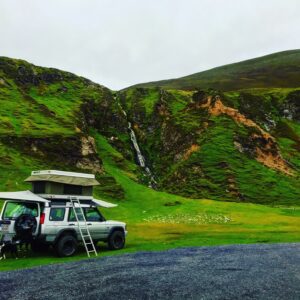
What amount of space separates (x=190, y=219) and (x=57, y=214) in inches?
1257

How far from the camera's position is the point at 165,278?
60.5ft

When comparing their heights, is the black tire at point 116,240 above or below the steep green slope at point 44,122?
below

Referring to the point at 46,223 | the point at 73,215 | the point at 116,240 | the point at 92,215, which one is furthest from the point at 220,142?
the point at 46,223

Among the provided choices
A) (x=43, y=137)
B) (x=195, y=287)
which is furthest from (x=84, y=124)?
(x=195, y=287)

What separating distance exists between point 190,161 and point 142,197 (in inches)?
1233

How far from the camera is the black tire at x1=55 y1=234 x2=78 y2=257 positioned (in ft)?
86.5

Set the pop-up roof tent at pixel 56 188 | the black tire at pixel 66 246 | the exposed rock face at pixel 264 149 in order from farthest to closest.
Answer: the exposed rock face at pixel 264 149 → the pop-up roof tent at pixel 56 188 → the black tire at pixel 66 246

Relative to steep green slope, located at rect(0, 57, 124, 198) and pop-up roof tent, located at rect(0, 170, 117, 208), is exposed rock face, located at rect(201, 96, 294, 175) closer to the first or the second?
steep green slope, located at rect(0, 57, 124, 198)

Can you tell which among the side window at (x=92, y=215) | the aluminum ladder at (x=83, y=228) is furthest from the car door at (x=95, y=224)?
the aluminum ladder at (x=83, y=228)

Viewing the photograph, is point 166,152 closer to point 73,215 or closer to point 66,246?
point 73,215

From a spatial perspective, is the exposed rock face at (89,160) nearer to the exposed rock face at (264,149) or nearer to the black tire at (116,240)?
the exposed rock face at (264,149)

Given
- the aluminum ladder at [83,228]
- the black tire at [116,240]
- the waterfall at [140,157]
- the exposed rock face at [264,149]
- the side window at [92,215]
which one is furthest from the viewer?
the exposed rock face at [264,149]

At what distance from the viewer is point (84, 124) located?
117 meters

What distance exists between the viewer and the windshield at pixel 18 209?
27.0m
